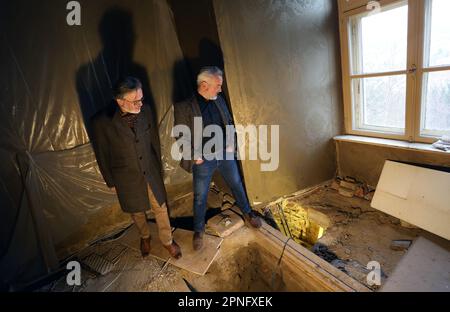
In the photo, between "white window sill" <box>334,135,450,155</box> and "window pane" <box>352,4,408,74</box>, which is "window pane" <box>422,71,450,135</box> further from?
"window pane" <box>352,4,408,74</box>

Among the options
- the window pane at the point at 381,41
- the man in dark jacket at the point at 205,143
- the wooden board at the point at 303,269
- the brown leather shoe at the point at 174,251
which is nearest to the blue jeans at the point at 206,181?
the man in dark jacket at the point at 205,143

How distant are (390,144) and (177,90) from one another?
270 cm

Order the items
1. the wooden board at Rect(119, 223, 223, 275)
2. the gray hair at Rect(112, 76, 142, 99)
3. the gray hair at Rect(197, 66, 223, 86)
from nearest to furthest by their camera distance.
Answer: the gray hair at Rect(112, 76, 142, 99) → the gray hair at Rect(197, 66, 223, 86) → the wooden board at Rect(119, 223, 223, 275)

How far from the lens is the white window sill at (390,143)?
2.60m

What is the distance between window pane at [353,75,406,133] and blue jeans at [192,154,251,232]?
2009 millimetres

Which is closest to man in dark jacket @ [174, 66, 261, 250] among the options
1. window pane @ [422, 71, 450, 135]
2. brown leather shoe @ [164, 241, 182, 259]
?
brown leather shoe @ [164, 241, 182, 259]

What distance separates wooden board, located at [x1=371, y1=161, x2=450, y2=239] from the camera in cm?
243

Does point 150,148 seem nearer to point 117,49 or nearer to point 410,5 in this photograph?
point 117,49

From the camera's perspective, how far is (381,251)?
96.4 inches

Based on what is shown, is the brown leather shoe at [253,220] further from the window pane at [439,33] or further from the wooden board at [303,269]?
the window pane at [439,33]

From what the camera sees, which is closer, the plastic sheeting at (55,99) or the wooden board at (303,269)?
the wooden board at (303,269)
